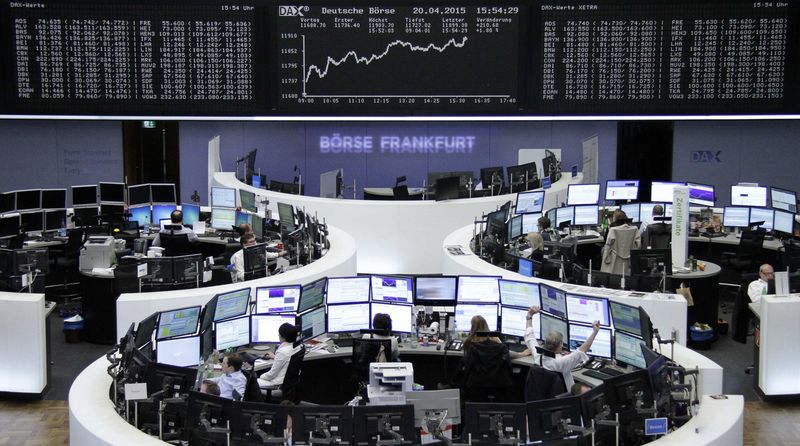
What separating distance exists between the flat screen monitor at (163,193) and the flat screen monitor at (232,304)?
6.42 metres

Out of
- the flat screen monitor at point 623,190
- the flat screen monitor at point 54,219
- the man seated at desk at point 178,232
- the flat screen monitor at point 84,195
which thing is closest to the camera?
the man seated at desk at point 178,232

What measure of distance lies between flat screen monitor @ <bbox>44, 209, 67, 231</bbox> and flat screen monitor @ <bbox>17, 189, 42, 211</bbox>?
563 millimetres

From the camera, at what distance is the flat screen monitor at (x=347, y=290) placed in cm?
891

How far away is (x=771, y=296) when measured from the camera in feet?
30.5

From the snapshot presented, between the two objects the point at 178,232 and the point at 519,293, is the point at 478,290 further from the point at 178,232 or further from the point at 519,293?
the point at 178,232

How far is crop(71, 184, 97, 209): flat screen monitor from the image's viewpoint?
47.8ft

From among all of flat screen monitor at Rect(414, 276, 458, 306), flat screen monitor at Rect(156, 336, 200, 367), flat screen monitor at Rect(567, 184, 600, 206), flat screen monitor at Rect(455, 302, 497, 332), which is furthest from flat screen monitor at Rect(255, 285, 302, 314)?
flat screen monitor at Rect(567, 184, 600, 206)

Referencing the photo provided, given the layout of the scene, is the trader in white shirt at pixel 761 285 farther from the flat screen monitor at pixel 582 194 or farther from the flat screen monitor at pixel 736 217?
the flat screen monitor at pixel 582 194

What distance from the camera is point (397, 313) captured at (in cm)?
892

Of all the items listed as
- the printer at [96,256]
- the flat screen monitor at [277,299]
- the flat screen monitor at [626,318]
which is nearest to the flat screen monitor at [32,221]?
the printer at [96,256]

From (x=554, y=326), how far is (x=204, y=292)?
2.94 meters

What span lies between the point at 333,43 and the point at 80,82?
2.67m

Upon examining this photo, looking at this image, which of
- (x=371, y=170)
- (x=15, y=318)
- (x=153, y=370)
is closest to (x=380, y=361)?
(x=153, y=370)

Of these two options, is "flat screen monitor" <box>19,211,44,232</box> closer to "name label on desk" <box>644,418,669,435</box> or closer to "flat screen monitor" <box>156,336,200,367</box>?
"flat screen monitor" <box>156,336,200,367</box>
